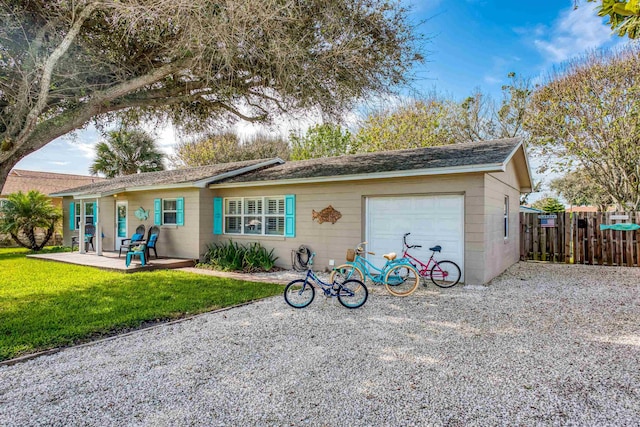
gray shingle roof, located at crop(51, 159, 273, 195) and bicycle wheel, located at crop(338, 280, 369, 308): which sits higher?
gray shingle roof, located at crop(51, 159, 273, 195)

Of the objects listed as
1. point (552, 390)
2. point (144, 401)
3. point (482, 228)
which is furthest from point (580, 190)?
point (144, 401)

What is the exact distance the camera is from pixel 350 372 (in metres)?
3.34

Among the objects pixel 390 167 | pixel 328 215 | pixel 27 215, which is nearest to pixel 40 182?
pixel 27 215

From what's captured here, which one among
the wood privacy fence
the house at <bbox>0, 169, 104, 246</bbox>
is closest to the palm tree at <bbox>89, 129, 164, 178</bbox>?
the house at <bbox>0, 169, 104, 246</bbox>

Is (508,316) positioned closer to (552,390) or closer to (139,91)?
(552,390)

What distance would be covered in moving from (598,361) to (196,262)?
31.3 feet

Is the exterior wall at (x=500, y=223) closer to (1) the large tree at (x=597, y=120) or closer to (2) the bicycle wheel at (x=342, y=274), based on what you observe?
(2) the bicycle wheel at (x=342, y=274)

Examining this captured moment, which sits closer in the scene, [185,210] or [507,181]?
[507,181]

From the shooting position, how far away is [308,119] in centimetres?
864

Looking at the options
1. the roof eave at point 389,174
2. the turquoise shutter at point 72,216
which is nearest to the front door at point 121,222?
the turquoise shutter at point 72,216

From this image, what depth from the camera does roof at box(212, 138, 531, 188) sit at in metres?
7.25

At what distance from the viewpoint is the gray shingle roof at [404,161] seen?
7621mm

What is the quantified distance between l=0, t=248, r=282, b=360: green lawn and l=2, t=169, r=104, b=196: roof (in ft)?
51.8

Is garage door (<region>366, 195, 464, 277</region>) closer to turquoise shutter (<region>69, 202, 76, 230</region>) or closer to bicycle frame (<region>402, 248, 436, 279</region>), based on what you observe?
bicycle frame (<region>402, 248, 436, 279</region>)
